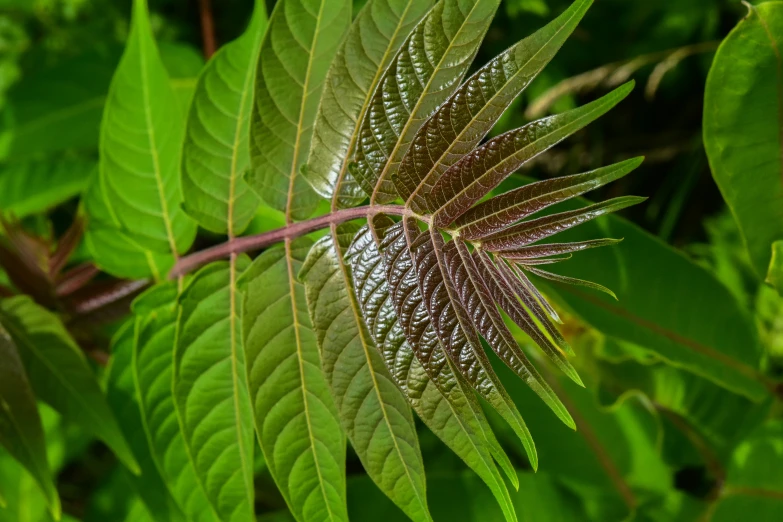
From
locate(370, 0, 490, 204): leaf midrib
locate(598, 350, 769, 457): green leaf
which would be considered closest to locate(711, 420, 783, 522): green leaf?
locate(598, 350, 769, 457): green leaf

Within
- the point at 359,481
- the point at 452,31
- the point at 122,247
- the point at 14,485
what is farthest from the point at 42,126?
the point at 452,31

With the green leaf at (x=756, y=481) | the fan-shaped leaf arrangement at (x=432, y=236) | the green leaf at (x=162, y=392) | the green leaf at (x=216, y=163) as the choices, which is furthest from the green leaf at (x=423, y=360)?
the green leaf at (x=756, y=481)

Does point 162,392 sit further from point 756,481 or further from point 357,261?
point 756,481

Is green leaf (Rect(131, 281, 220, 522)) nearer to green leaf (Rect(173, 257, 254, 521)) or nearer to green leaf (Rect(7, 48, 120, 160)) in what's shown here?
green leaf (Rect(173, 257, 254, 521))

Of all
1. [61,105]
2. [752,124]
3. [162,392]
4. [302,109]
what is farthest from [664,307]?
[61,105]

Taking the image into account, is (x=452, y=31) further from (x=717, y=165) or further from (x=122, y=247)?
(x=122, y=247)

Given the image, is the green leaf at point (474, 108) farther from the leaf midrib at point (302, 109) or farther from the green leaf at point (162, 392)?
the green leaf at point (162, 392)
